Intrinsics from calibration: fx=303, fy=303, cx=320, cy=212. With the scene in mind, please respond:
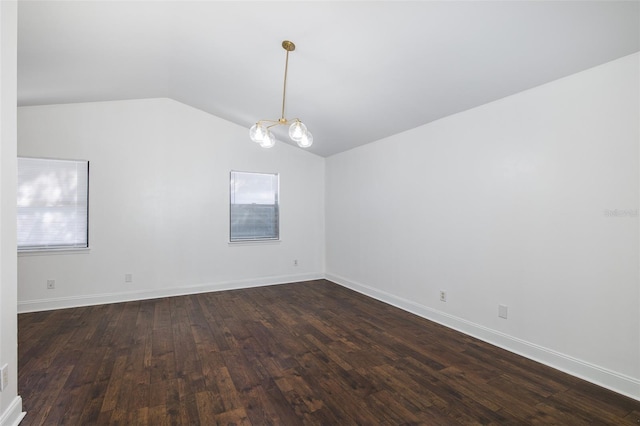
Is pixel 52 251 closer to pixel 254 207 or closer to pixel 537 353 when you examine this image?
pixel 254 207

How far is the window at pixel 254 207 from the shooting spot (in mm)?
5207

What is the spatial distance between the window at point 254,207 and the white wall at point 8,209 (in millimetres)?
3375

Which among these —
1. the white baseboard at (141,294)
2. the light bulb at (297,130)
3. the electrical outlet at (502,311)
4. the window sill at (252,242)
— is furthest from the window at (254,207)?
the electrical outlet at (502,311)

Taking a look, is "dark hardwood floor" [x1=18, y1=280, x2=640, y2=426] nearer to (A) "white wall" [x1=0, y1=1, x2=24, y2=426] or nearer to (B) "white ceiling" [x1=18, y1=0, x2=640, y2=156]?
(A) "white wall" [x1=0, y1=1, x2=24, y2=426]

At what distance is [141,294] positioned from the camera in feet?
14.6

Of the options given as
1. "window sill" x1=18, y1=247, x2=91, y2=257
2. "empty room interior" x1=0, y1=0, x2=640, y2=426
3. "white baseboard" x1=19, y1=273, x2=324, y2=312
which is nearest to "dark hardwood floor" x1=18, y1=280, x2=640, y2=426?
"empty room interior" x1=0, y1=0, x2=640, y2=426

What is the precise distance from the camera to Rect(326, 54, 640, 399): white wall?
85.7 inches

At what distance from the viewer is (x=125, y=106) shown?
4.39 m

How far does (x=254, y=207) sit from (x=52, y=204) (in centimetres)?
275

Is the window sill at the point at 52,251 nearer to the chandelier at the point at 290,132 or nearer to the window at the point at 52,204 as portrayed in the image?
the window at the point at 52,204

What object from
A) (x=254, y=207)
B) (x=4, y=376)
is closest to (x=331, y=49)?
(x=4, y=376)

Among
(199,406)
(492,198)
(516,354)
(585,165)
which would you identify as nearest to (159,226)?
(199,406)

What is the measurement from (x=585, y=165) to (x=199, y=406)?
3323mm

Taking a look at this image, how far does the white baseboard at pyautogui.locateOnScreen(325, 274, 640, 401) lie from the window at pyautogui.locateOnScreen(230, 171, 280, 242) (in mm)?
2540
